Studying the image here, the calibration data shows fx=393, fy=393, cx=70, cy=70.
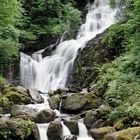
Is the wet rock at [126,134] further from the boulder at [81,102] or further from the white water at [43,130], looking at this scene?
the boulder at [81,102]

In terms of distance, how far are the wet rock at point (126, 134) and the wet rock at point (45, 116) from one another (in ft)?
13.1

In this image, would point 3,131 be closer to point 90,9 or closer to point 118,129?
point 118,129

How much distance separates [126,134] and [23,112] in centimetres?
535

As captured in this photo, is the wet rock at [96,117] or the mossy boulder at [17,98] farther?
the mossy boulder at [17,98]

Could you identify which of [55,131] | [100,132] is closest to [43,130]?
[55,131]

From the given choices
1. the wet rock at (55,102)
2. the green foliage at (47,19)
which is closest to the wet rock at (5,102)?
the wet rock at (55,102)

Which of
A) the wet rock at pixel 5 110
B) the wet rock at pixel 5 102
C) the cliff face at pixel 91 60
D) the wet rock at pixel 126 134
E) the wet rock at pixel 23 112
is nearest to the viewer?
the wet rock at pixel 126 134

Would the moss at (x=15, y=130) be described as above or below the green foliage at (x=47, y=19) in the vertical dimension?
below

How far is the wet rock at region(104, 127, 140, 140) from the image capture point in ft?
40.8

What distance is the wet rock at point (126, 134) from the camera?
40.8ft

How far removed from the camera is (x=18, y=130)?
1404cm

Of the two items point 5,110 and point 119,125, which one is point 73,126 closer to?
point 119,125

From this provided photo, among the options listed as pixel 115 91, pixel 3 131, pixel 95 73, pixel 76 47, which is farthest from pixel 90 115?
pixel 76 47

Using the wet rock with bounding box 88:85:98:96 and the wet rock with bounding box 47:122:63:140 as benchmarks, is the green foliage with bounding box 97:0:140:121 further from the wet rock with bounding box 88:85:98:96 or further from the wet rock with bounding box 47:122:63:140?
the wet rock with bounding box 47:122:63:140
